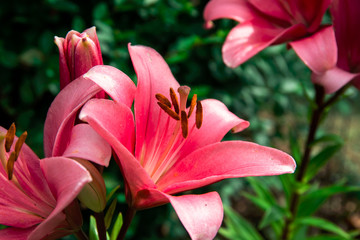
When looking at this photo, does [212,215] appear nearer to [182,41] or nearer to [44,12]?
[182,41]

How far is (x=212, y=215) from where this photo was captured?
0.60 m

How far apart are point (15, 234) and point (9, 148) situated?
0.42ft

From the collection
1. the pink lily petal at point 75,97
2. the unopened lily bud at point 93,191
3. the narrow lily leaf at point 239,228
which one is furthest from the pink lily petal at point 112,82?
the narrow lily leaf at point 239,228

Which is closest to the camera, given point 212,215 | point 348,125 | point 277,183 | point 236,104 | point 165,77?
point 212,215

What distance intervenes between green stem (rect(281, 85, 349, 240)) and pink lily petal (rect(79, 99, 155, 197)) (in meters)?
0.56

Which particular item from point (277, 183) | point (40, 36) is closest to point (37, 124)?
point (40, 36)

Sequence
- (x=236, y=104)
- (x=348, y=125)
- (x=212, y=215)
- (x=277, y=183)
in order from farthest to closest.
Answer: (x=348, y=125) → (x=277, y=183) → (x=236, y=104) → (x=212, y=215)

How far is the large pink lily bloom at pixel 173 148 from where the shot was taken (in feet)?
1.96

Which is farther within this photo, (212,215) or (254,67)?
(254,67)

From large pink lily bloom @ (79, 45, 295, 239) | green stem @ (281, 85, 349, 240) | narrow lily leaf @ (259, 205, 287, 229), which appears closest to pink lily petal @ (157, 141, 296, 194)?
large pink lily bloom @ (79, 45, 295, 239)

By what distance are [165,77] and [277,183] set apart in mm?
1323

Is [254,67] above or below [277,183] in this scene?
above

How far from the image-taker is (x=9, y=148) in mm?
615

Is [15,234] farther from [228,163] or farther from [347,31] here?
[347,31]
